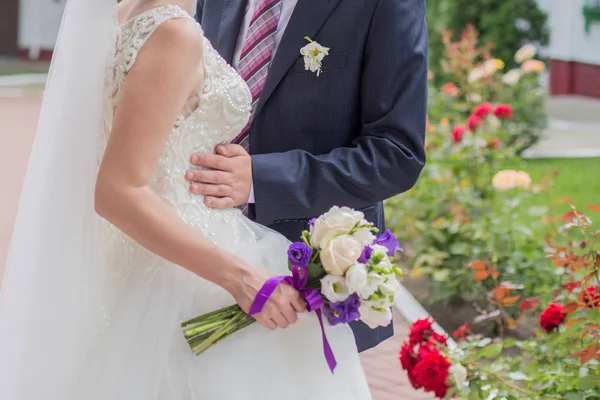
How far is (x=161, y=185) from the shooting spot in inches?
95.6

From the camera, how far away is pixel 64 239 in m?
2.46

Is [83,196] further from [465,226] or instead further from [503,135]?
[503,135]

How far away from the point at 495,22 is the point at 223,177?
11642mm

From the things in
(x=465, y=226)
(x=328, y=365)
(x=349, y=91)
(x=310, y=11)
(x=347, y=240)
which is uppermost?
(x=310, y=11)

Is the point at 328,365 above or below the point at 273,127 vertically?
below

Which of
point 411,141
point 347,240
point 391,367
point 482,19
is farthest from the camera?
point 482,19

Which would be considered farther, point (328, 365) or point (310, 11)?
point (310, 11)

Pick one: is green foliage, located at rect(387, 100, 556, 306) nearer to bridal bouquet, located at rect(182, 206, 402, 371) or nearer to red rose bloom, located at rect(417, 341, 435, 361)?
red rose bloom, located at rect(417, 341, 435, 361)

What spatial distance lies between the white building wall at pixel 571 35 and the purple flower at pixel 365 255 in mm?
15086

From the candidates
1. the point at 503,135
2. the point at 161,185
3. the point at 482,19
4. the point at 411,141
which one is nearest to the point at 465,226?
the point at 503,135

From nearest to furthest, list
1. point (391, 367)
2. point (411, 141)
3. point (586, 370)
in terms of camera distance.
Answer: point (411, 141), point (586, 370), point (391, 367)

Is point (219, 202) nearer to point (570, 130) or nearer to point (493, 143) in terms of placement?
point (493, 143)

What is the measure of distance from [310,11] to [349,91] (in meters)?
0.24

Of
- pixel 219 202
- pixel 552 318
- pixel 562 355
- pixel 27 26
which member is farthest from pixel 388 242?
pixel 27 26
